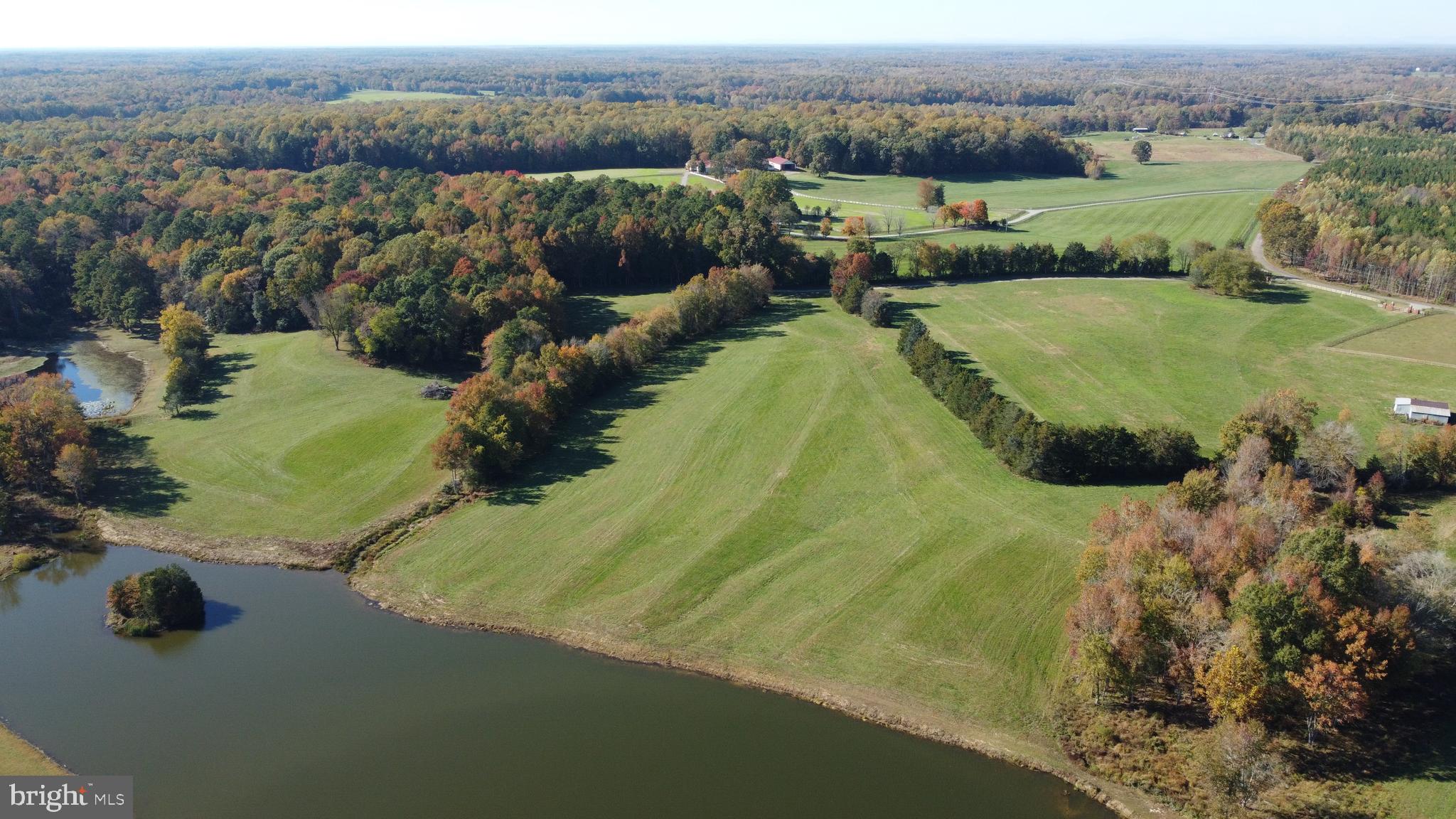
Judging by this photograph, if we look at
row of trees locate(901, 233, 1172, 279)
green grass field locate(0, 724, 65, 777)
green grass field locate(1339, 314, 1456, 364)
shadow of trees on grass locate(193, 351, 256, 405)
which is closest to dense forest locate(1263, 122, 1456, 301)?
green grass field locate(1339, 314, 1456, 364)

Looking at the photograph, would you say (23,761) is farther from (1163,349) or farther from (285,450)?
(1163,349)

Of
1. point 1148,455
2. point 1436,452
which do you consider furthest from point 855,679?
point 1436,452

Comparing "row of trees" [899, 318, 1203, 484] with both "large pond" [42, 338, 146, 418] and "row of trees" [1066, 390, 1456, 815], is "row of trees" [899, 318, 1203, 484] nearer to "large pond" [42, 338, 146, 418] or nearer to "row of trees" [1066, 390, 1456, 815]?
"row of trees" [1066, 390, 1456, 815]

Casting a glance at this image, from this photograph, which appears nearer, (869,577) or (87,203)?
(869,577)

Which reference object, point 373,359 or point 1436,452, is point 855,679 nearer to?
point 1436,452

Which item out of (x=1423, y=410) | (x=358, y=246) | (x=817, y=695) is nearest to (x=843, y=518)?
(x=817, y=695)

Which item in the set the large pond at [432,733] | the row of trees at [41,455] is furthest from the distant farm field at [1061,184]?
the large pond at [432,733]
